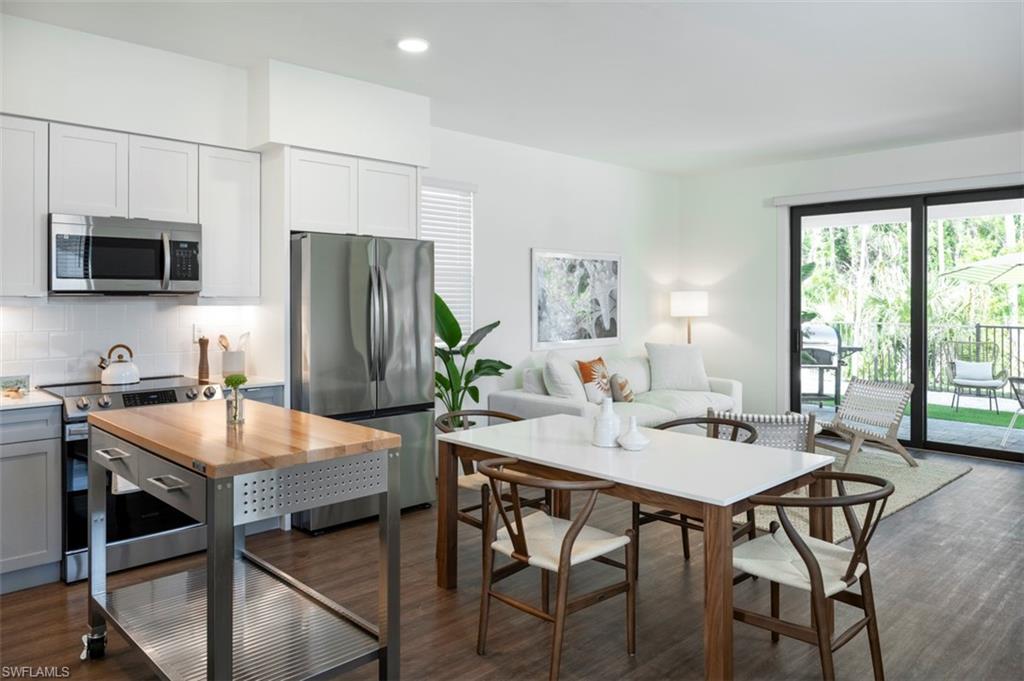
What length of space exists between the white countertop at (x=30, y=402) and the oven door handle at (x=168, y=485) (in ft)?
4.69

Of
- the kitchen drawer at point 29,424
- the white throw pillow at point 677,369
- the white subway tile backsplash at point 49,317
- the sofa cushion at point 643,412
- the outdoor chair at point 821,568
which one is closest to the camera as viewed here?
the outdoor chair at point 821,568

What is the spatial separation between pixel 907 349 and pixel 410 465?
15.9ft

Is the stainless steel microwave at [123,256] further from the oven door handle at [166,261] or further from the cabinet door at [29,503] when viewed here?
the cabinet door at [29,503]

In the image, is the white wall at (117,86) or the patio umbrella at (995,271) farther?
the patio umbrella at (995,271)

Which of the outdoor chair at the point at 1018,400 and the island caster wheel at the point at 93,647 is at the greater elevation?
the outdoor chair at the point at 1018,400

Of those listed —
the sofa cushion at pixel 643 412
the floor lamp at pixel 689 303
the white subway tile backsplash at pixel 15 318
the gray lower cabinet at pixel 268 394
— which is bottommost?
the sofa cushion at pixel 643 412

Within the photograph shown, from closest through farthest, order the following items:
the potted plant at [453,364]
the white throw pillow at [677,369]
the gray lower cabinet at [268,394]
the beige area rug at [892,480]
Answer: the gray lower cabinet at [268,394] → the beige area rug at [892,480] → the potted plant at [453,364] → the white throw pillow at [677,369]

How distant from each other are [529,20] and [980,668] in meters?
3.36

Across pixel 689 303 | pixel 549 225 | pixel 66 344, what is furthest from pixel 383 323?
pixel 689 303

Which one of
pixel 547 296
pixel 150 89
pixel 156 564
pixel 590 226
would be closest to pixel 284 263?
pixel 150 89

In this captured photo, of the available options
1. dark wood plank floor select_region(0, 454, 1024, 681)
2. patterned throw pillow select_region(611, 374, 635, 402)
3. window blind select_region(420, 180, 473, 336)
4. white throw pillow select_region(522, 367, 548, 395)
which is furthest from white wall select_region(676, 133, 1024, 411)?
dark wood plank floor select_region(0, 454, 1024, 681)

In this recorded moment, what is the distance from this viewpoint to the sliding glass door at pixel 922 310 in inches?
247

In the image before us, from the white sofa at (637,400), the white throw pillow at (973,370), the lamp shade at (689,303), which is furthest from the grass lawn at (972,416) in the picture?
the lamp shade at (689,303)

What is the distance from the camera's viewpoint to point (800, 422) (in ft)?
13.8
